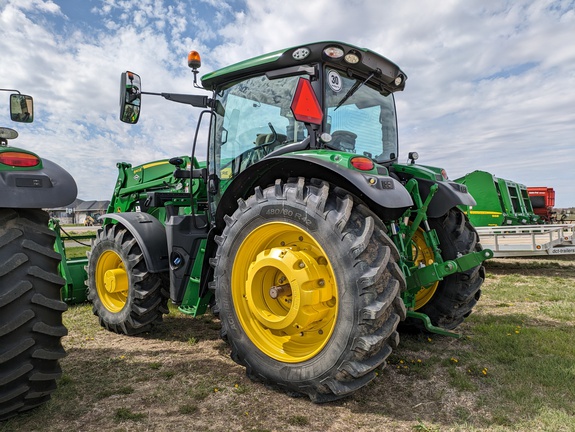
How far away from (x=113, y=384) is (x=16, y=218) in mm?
1439

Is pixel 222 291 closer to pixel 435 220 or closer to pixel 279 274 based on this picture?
pixel 279 274

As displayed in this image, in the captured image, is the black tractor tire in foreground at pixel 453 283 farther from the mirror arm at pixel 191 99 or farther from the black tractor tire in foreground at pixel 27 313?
the black tractor tire in foreground at pixel 27 313

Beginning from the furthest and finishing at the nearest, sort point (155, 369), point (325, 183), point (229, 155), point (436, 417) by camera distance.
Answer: point (229, 155), point (155, 369), point (325, 183), point (436, 417)

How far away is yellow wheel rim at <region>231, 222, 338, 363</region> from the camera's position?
2.84 meters

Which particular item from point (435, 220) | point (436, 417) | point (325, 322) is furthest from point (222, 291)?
point (435, 220)

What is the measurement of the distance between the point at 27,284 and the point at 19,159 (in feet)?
2.41

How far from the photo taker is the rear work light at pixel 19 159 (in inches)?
94.9

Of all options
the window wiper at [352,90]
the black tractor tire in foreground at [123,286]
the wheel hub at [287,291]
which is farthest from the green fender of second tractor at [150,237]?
the window wiper at [352,90]

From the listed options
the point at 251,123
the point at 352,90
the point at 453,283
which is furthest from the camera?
the point at 453,283

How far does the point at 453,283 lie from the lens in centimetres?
399

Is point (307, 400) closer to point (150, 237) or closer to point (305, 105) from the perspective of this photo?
point (305, 105)

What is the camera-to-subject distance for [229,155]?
3988mm

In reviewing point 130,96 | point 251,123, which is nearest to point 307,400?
point 251,123

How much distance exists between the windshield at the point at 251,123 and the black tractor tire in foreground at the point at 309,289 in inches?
28.3
